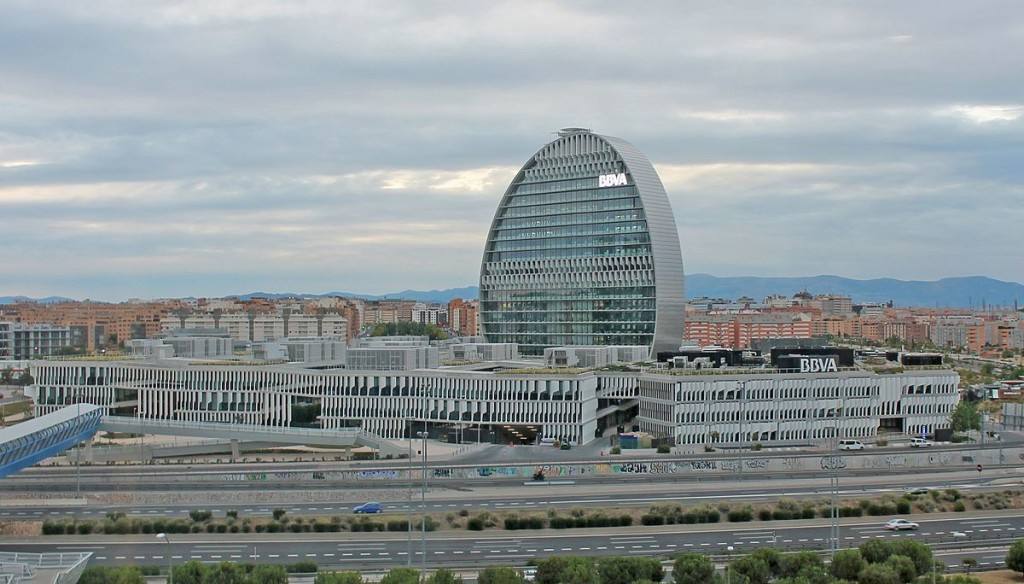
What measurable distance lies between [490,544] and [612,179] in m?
84.5

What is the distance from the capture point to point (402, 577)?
45.0 m

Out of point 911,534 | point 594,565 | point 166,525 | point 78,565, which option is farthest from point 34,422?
point 911,534

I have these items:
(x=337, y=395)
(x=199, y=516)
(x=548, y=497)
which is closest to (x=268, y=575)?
(x=199, y=516)

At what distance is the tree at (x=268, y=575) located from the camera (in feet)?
151

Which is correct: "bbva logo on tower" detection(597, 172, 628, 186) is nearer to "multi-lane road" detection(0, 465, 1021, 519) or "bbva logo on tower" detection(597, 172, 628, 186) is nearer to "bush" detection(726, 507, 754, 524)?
"multi-lane road" detection(0, 465, 1021, 519)

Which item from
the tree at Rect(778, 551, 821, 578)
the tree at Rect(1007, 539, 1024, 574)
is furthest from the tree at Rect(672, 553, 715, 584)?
the tree at Rect(1007, 539, 1024, 574)

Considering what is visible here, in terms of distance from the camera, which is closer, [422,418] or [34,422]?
[34,422]

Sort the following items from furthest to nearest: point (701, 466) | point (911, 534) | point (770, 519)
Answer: point (701, 466) < point (770, 519) < point (911, 534)

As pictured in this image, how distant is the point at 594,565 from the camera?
50.2 m

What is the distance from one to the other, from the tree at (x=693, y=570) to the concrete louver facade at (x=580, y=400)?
47.8m

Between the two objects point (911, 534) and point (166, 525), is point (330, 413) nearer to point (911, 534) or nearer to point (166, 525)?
point (166, 525)

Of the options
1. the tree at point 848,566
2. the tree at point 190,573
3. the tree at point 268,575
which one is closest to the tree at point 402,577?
the tree at point 268,575

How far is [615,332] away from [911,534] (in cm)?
7848

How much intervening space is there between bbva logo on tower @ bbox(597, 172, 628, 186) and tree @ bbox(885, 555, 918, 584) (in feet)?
299
